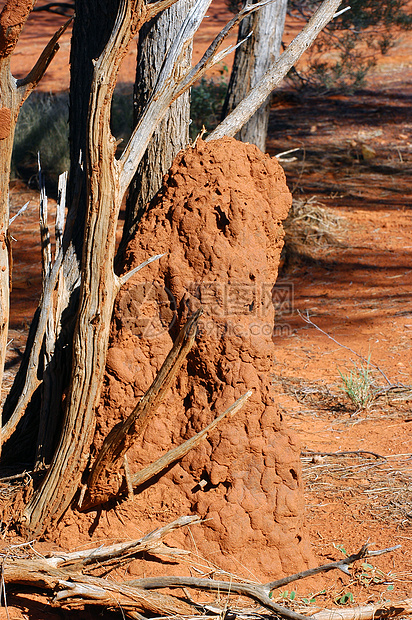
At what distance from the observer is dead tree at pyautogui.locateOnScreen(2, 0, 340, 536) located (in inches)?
88.7

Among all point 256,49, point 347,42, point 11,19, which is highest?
point 347,42

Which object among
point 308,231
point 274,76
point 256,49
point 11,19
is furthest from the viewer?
point 308,231

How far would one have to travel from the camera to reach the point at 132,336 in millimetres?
2637

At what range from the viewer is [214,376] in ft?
8.51

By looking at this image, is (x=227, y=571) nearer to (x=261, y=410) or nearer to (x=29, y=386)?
(x=261, y=410)

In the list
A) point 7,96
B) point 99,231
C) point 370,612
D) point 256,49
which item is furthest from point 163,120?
point 256,49

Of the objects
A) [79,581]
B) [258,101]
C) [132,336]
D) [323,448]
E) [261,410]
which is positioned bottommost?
[323,448]

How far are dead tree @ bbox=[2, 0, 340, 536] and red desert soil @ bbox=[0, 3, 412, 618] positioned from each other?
0.62 ft

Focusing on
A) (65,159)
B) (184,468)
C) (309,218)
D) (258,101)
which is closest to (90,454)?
(184,468)

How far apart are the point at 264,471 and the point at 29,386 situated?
1.10 m

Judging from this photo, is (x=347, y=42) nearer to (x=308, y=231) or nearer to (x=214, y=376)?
(x=308, y=231)

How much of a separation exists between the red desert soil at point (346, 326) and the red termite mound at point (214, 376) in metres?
0.16

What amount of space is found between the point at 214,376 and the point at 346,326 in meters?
3.11

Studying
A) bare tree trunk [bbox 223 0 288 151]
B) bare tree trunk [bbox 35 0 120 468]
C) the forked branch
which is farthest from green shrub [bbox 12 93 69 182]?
the forked branch
